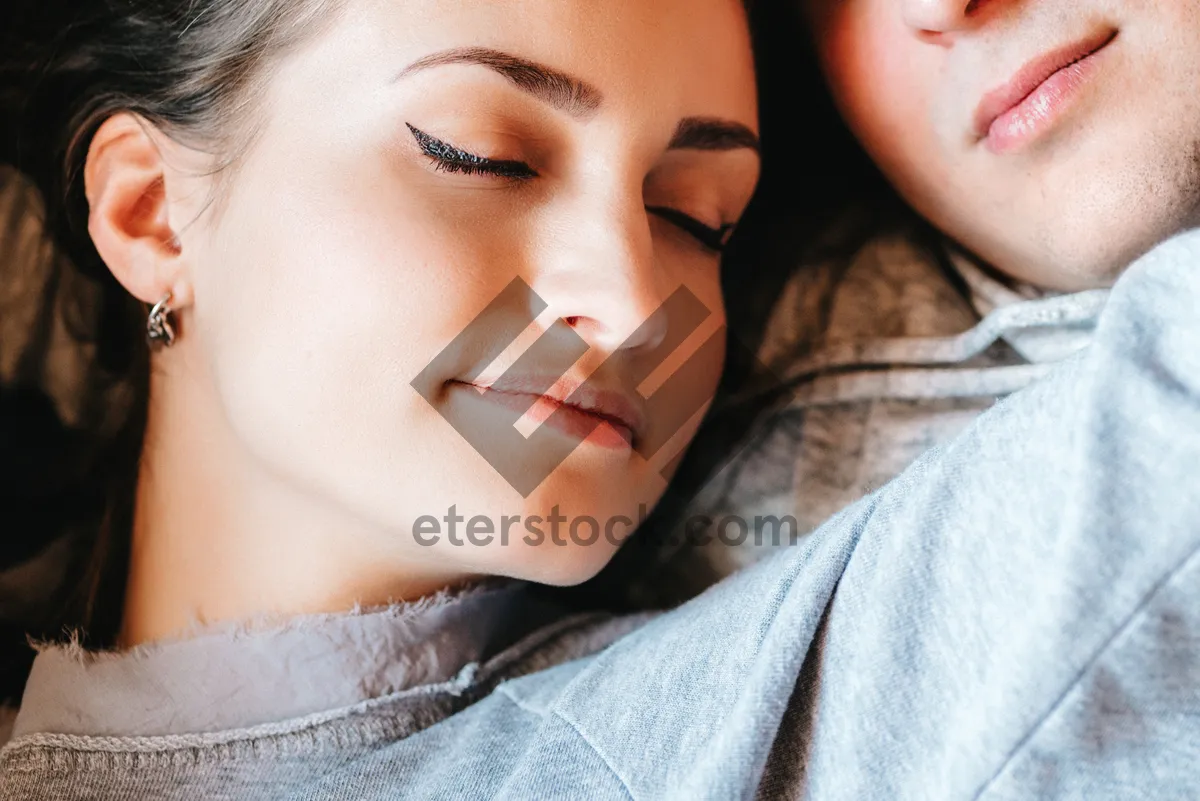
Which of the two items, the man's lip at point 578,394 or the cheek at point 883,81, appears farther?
the cheek at point 883,81

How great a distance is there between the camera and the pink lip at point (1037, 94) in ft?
2.82

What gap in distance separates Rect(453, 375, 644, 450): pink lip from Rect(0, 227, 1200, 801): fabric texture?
0.19 metres

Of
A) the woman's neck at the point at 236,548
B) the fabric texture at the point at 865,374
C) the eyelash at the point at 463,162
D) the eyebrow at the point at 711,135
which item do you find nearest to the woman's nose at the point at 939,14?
the eyebrow at the point at 711,135

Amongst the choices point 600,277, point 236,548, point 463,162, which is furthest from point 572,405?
point 236,548

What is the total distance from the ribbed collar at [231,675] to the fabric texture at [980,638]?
176 mm

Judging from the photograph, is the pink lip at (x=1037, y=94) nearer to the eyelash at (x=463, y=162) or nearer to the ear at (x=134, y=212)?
the eyelash at (x=463, y=162)

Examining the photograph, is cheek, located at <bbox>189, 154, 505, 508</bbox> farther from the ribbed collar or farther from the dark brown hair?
the dark brown hair

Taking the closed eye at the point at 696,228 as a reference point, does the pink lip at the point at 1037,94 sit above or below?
below

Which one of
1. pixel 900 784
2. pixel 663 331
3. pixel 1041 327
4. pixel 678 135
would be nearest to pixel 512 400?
pixel 663 331

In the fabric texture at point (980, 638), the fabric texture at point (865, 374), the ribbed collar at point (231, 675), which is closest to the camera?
the fabric texture at point (980, 638)

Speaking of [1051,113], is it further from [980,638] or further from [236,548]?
[236,548]

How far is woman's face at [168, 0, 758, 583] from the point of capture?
783mm

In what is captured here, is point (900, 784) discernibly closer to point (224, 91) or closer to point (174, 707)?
point (174, 707)

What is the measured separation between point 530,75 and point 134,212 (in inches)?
18.5
